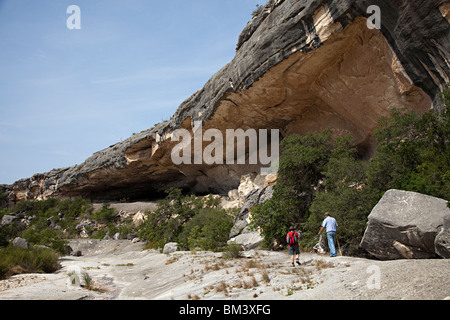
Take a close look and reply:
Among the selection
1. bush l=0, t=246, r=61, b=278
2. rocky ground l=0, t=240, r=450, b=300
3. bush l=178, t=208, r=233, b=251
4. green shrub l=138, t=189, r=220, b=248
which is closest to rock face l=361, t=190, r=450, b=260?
rocky ground l=0, t=240, r=450, b=300

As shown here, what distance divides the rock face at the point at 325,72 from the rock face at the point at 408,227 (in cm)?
444

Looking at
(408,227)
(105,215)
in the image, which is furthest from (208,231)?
(105,215)

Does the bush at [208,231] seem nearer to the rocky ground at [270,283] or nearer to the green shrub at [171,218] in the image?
the green shrub at [171,218]

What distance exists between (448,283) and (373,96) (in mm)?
10796

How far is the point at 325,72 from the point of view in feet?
46.7

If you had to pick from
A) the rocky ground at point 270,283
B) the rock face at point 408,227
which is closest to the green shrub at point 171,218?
the rocky ground at point 270,283

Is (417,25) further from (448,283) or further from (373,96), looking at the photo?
(448,283)

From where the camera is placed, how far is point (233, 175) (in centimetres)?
2661

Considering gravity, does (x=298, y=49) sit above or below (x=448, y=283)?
above

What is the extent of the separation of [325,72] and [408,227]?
30.7 feet

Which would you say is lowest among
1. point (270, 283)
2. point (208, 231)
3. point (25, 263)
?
point (25, 263)

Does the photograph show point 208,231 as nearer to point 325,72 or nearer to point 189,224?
point 189,224
